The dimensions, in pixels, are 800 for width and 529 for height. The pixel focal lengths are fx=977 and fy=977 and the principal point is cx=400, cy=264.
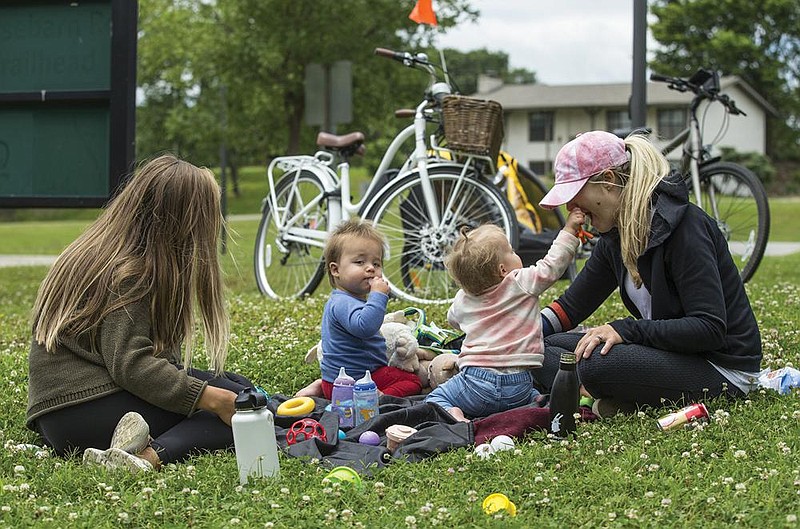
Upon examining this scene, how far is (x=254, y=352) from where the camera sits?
5785 millimetres

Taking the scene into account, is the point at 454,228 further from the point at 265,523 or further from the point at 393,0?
the point at 393,0

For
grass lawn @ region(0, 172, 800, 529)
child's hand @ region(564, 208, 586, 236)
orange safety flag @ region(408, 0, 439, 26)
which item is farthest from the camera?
orange safety flag @ region(408, 0, 439, 26)

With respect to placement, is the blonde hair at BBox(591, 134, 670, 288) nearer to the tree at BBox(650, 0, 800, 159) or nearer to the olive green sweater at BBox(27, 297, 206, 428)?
the olive green sweater at BBox(27, 297, 206, 428)

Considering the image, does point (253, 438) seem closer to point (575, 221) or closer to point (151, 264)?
point (151, 264)

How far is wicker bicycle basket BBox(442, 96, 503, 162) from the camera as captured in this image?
6922 millimetres

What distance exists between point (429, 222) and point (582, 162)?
Answer: 3133 millimetres

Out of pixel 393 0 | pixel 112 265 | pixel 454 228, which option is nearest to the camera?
pixel 112 265

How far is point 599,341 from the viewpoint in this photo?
13.5 ft

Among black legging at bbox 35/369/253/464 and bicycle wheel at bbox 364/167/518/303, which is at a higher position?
bicycle wheel at bbox 364/167/518/303

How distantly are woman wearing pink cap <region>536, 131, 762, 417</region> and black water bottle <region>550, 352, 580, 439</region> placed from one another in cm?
26

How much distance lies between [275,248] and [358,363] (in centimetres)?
392

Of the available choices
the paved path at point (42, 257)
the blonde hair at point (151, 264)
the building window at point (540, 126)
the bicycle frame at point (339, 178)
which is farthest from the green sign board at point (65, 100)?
the building window at point (540, 126)

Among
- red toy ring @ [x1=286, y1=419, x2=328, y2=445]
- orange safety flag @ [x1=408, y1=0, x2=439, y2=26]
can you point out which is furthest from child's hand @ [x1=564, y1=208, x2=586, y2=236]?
orange safety flag @ [x1=408, y1=0, x2=439, y2=26]

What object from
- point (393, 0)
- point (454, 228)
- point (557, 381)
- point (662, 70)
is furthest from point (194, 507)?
point (662, 70)
